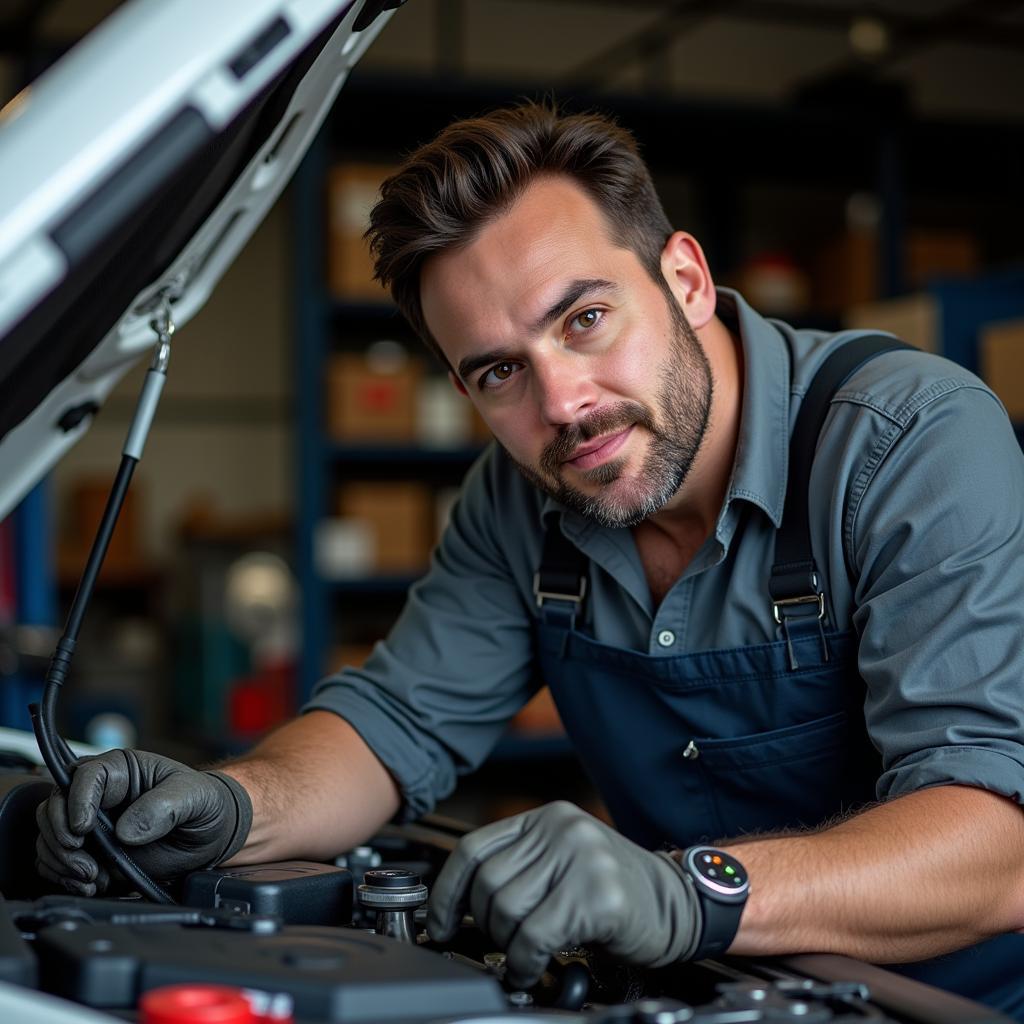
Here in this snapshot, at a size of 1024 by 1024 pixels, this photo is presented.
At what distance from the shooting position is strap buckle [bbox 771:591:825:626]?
46.4 inches

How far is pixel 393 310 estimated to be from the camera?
7.29 feet

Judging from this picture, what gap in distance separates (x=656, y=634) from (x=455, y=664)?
0.25 m

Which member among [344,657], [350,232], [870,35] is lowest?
[344,657]

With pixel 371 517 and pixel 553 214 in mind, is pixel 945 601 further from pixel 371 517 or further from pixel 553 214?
pixel 371 517

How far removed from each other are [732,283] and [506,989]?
400 cm

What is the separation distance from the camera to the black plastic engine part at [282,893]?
920 mm

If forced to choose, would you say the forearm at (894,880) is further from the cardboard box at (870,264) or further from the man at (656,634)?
the cardboard box at (870,264)

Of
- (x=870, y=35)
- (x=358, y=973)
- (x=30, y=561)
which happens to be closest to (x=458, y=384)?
(x=358, y=973)

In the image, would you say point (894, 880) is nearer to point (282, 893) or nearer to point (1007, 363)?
point (282, 893)

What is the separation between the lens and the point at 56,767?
1012 millimetres

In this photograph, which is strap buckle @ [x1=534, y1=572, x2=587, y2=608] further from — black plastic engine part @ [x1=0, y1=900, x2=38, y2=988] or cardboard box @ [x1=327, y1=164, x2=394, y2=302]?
cardboard box @ [x1=327, y1=164, x2=394, y2=302]

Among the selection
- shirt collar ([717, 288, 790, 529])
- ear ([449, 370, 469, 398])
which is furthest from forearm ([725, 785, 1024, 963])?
ear ([449, 370, 469, 398])

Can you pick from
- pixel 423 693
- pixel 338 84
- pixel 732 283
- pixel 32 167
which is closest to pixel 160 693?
pixel 732 283

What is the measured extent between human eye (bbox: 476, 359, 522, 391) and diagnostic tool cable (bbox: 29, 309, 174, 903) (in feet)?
1.10
